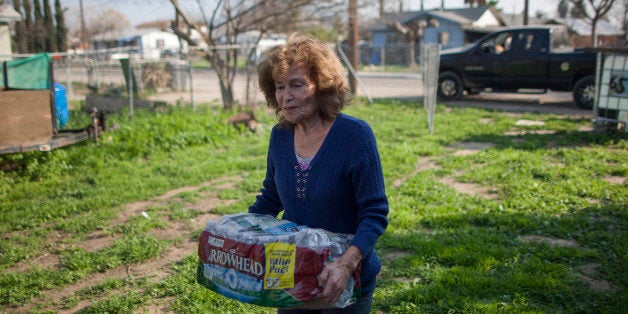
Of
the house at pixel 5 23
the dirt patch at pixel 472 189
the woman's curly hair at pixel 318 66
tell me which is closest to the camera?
the woman's curly hair at pixel 318 66

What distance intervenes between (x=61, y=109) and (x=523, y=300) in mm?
7922

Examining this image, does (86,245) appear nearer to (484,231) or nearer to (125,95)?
(484,231)

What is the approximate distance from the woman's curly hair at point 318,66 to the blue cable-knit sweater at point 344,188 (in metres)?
0.09

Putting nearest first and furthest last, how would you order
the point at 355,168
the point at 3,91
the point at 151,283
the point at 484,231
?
the point at 355,168, the point at 151,283, the point at 484,231, the point at 3,91

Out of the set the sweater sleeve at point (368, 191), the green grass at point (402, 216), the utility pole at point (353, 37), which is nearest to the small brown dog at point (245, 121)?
the green grass at point (402, 216)

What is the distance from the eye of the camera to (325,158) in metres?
2.13

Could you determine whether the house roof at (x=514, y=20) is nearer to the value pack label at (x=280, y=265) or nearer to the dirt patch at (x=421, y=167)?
the dirt patch at (x=421, y=167)

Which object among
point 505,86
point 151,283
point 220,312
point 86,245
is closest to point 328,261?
point 220,312

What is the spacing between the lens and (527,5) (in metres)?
30.4

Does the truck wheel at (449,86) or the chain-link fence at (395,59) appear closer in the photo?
the truck wheel at (449,86)

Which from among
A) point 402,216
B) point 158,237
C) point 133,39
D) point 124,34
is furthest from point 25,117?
point 124,34

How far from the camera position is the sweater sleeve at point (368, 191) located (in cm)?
203

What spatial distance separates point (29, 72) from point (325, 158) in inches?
312

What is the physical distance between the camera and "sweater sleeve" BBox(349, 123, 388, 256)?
2025mm
